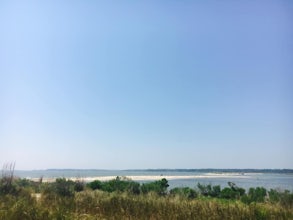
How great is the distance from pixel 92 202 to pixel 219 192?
14.0 meters

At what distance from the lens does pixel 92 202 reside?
14352 mm

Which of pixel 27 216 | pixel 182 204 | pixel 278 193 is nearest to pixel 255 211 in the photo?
pixel 182 204

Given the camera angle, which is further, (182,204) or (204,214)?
(182,204)

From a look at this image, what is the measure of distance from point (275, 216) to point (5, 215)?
27.4ft

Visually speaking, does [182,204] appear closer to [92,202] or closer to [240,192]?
[92,202]

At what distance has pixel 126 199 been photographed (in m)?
14.8

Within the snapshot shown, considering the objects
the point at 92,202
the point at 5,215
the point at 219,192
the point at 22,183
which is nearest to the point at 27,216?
the point at 5,215

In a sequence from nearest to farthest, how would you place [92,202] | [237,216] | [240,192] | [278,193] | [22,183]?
1. [237,216]
2. [92,202]
3. [278,193]
4. [240,192]
5. [22,183]

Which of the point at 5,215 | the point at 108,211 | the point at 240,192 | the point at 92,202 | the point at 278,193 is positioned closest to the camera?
the point at 5,215

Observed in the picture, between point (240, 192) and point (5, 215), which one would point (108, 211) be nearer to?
point (5, 215)

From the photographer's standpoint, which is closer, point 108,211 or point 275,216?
point 275,216

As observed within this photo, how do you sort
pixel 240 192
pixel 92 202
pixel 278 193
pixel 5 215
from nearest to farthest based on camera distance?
pixel 5 215 < pixel 92 202 < pixel 278 193 < pixel 240 192

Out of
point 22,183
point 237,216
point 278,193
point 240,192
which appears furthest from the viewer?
point 22,183

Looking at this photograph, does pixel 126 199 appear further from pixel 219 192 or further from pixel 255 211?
pixel 219 192
